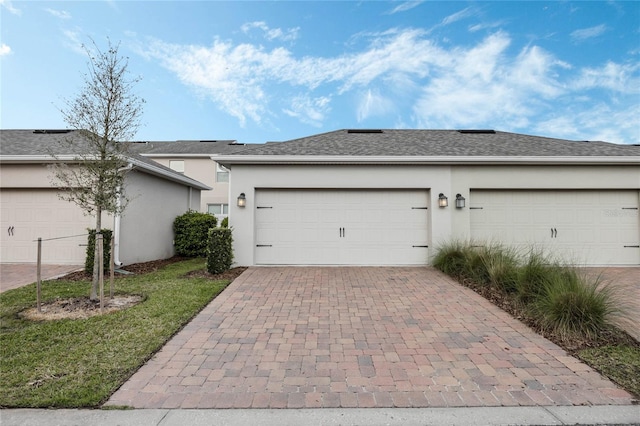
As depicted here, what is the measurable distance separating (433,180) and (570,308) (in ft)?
15.9

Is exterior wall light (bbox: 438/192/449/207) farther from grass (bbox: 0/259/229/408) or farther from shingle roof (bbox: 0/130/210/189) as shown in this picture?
shingle roof (bbox: 0/130/210/189)

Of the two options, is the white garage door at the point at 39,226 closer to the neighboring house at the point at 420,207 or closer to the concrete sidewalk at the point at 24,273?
the concrete sidewalk at the point at 24,273

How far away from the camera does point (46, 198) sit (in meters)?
8.23

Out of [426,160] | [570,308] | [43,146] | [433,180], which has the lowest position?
[570,308]

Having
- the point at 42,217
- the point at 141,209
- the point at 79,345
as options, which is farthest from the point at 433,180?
the point at 42,217

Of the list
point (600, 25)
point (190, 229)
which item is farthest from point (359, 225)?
point (600, 25)

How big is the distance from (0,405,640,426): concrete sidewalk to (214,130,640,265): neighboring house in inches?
230

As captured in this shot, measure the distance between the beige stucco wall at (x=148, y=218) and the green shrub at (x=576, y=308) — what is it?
8513 mm

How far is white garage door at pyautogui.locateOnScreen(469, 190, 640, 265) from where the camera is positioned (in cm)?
808

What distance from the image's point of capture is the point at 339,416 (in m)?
2.20

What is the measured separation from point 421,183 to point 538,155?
3244 mm

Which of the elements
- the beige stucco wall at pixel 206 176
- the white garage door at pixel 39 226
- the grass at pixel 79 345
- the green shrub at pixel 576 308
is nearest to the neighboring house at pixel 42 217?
the white garage door at pixel 39 226

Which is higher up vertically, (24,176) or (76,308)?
(24,176)

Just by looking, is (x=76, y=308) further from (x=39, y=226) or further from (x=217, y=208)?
(x=217, y=208)
